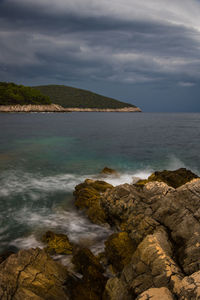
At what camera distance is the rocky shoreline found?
15.6 ft

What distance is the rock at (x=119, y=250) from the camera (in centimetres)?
662

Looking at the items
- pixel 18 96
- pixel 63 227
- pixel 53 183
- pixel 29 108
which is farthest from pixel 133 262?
pixel 29 108

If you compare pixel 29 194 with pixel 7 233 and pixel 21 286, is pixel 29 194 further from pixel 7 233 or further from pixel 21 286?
pixel 21 286

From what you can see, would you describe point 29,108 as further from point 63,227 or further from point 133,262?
point 133,262

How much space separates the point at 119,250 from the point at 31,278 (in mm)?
2623

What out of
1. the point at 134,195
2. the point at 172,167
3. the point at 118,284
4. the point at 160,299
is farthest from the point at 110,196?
the point at 172,167

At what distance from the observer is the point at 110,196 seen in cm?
942

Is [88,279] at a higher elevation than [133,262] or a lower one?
lower

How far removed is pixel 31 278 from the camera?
5324 mm

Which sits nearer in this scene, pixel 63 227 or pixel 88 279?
pixel 88 279

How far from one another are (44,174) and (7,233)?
30.3ft

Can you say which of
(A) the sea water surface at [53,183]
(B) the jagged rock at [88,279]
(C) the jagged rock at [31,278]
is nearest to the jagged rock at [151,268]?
(B) the jagged rock at [88,279]

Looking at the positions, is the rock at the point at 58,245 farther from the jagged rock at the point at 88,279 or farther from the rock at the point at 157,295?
the rock at the point at 157,295

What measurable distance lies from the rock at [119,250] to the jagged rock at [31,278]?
154cm
